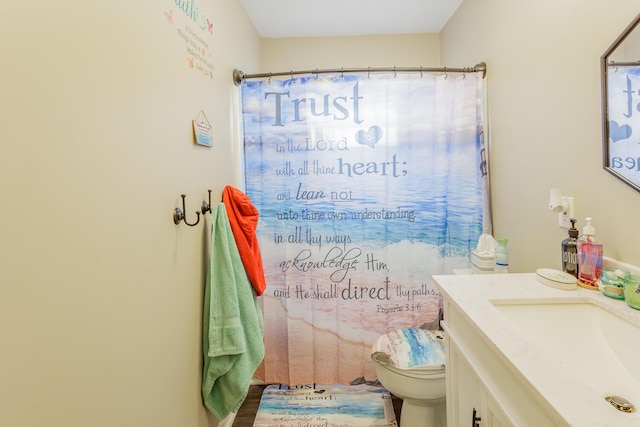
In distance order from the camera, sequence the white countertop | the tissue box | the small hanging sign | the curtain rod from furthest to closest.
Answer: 1. the curtain rod
2. the tissue box
3. the small hanging sign
4. the white countertop

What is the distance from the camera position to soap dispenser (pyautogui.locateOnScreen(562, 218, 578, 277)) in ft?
3.37

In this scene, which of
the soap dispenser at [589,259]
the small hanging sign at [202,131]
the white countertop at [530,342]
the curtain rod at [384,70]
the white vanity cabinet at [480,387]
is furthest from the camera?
the curtain rod at [384,70]

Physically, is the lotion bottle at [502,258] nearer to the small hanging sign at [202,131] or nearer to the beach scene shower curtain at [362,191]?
the beach scene shower curtain at [362,191]

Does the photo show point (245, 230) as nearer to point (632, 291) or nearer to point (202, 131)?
point (202, 131)

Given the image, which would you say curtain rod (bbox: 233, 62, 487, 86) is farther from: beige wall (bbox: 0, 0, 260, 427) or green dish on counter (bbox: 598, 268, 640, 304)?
green dish on counter (bbox: 598, 268, 640, 304)

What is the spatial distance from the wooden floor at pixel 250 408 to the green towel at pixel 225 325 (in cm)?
43

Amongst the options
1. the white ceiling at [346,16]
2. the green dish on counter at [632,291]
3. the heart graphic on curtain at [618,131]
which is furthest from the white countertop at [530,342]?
the white ceiling at [346,16]

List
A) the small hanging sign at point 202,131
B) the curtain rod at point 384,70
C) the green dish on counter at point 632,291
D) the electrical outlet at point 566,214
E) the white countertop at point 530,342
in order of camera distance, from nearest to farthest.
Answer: the white countertop at point 530,342 → the green dish on counter at point 632,291 → the electrical outlet at point 566,214 → the small hanging sign at point 202,131 → the curtain rod at point 384,70

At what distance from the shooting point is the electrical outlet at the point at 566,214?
1096mm

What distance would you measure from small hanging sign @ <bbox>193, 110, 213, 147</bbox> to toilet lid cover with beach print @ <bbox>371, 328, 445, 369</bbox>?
123 cm

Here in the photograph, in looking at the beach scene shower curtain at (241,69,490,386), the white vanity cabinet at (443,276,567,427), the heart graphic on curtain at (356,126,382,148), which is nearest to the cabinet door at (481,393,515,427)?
the white vanity cabinet at (443,276,567,427)

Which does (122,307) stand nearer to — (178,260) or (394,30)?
(178,260)

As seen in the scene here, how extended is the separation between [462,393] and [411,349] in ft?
1.59

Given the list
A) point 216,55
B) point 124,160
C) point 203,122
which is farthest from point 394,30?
point 124,160
